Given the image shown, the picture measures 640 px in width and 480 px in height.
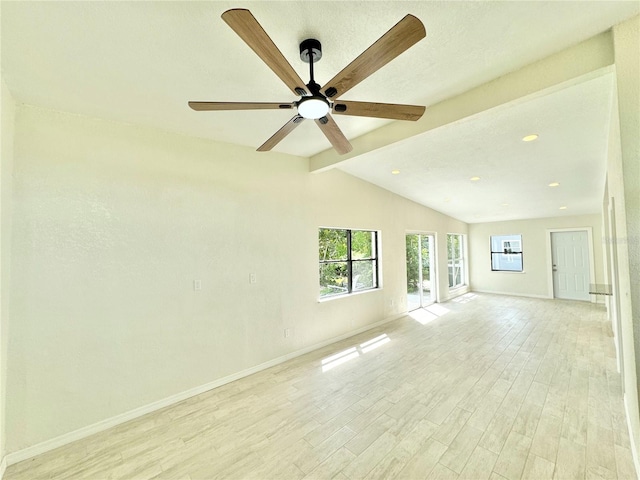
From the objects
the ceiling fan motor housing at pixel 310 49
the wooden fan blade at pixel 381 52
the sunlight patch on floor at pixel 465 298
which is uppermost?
the ceiling fan motor housing at pixel 310 49

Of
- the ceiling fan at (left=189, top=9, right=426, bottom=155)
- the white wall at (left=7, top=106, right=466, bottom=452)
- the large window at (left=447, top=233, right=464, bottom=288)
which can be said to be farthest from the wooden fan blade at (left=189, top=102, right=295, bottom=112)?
the large window at (left=447, top=233, right=464, bottom=288)

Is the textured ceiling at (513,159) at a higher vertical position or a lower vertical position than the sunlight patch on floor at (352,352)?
higher

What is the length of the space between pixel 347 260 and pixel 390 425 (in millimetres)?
2860

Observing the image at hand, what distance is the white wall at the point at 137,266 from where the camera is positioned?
2.21 m

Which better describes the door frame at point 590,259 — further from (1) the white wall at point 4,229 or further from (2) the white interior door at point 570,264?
(1) the white wall at point 4,229

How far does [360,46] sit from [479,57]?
922 mm

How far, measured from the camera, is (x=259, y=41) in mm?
1202

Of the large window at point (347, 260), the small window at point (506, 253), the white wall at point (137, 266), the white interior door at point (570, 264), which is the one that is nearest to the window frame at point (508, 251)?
the small window at point (506, 253)

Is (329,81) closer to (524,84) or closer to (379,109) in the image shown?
(379,109)

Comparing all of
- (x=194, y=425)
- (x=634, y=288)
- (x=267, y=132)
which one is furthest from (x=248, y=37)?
(x=194, y=425)

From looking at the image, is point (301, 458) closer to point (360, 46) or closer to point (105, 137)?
point (360, 46)

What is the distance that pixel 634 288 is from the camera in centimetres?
164

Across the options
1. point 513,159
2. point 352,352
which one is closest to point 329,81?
point 513,159

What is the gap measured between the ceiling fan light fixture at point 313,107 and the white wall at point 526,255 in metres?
9.00
